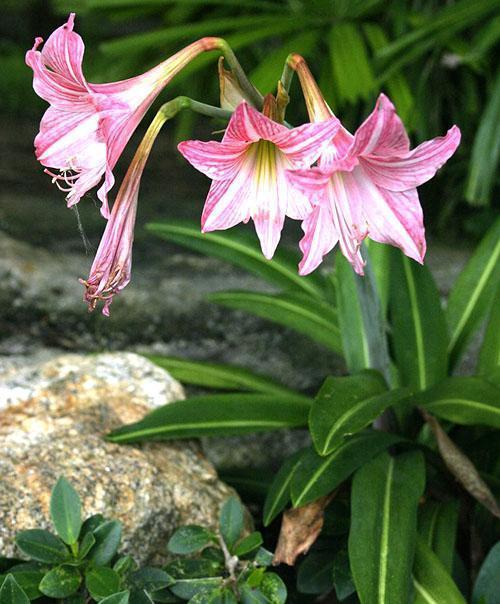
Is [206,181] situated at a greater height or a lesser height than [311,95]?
lesser

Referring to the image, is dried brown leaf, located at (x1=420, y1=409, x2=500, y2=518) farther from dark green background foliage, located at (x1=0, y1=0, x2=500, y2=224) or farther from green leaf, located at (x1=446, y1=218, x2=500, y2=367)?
dark green background foliage, located at (x1=0, y1=0, x2=500, y2=224)

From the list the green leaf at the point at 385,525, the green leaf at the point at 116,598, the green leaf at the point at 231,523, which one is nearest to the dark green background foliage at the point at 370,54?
the green leaf at the point at 385,525

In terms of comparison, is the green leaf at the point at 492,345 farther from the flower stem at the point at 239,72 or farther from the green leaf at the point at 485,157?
the green leaf at the point at 485,157

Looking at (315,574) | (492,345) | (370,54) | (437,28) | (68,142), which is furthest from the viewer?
(370,54)

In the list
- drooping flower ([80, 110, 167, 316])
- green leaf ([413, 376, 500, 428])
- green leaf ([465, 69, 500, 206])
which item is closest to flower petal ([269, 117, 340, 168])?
drooping flower ([80, 110, 167, 316])

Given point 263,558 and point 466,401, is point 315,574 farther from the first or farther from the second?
point 466,401

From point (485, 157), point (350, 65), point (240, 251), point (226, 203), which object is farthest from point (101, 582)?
point (350, 65)

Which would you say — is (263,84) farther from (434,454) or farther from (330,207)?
(330,207)
